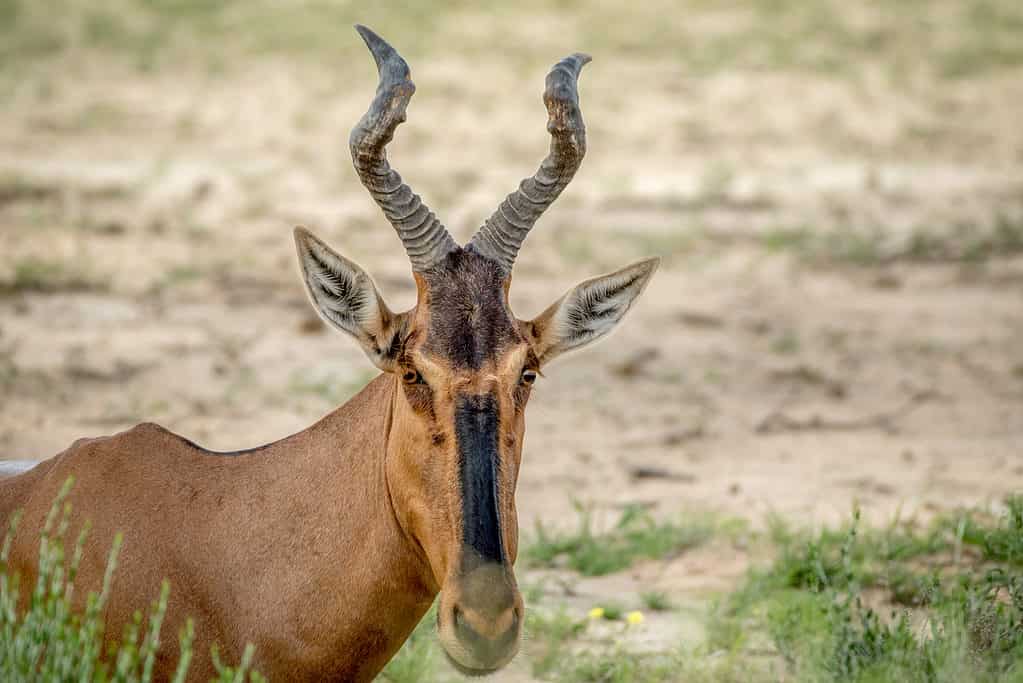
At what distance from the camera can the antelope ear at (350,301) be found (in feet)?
18.1

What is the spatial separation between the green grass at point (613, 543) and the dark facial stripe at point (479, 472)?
329 cm

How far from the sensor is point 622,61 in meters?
25.2

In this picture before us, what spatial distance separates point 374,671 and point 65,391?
6.00 m

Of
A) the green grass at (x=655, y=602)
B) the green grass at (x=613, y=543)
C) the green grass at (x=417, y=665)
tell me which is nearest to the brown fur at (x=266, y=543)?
the green grass at (x=417, y=665)

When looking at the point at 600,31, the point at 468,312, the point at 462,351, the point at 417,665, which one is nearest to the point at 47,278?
the point at 417,665

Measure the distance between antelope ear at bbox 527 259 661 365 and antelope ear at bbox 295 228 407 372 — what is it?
1.86 ft

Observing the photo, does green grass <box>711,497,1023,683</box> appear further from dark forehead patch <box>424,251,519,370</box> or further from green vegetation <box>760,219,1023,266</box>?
green vegetation <box>760,219,1023,266</box>

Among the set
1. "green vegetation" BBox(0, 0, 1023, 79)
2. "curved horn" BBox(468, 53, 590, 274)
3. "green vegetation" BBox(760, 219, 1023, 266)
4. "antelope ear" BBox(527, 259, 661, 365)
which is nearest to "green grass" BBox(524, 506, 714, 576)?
"antelope ear" BBox(527, 259, 661, 365)

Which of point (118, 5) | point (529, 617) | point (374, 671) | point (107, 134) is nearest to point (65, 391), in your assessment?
point (529, 617)

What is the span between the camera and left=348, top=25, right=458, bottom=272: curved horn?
5.60 m

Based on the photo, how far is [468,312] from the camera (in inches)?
214

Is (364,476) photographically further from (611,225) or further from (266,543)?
(611,225)

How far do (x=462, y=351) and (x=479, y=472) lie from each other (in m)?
0.49

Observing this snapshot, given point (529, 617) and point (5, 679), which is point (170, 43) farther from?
point (5, 679)
